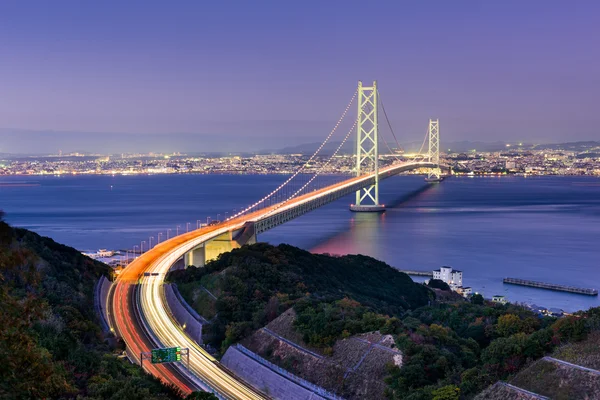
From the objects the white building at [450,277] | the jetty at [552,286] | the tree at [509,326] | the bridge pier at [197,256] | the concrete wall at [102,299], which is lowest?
the jetty at [552,286]

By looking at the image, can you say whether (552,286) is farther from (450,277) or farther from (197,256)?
(197,256)

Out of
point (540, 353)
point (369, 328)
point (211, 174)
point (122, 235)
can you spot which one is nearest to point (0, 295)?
point (540, 353)

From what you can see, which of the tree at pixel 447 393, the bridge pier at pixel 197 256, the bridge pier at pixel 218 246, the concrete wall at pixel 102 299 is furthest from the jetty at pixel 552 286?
the tree at pixel 447 393

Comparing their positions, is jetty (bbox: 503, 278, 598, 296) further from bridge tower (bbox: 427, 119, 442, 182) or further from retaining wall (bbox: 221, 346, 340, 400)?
bridge tower (bbox: 427, 119, 442, 182)

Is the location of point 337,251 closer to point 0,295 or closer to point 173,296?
point 173,296

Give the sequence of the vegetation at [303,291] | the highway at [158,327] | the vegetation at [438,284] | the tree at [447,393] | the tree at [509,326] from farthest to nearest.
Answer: the vegetation at [438,284] < the vegetation at [303,291] < the highway at [158,327] < the tree at [509,326] < the tree at [447,393]

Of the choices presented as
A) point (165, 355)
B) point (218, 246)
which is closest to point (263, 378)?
point (165, 355)

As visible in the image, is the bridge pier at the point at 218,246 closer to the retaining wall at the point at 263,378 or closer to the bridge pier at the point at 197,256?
the bridge pier at the point at 197,256
